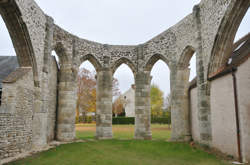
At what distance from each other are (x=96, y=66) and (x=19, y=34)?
4.87 meters

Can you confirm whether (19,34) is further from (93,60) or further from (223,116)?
(223,116)

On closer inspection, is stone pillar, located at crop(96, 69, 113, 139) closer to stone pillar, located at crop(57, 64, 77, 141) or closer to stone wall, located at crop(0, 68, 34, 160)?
stone pillar, located at crop(57, 64, 77, 141)

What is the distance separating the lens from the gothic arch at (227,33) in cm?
616

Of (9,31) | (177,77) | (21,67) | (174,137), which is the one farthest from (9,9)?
(174,137)

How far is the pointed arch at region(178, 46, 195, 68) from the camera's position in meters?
9.20

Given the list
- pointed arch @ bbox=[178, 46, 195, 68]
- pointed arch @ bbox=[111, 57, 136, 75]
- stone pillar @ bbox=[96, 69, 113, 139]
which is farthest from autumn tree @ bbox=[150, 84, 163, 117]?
pointed arch @ bbox=[178, 46, 195, 68]

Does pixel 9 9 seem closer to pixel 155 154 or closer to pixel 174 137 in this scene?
pixel 155 154

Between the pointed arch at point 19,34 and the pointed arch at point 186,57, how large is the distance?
614cm

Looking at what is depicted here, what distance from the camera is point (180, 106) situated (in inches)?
379

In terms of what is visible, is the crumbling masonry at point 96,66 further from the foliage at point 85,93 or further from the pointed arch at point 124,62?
the foliage at point 85,93

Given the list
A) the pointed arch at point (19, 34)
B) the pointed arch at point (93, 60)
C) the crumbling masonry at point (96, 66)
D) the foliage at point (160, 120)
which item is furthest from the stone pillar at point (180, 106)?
the foliage at point (160, 120)

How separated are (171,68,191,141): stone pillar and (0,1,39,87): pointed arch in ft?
19.5

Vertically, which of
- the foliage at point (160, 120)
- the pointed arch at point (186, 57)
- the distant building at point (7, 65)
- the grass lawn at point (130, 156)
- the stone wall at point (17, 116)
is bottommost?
the grass lawn at point (130, 156)

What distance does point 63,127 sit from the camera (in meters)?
9.71
